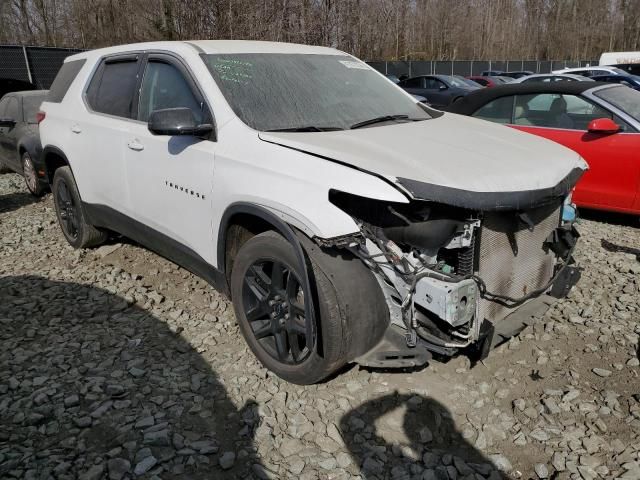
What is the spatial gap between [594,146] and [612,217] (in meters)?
0.96

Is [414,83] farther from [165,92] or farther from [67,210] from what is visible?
[165,92]

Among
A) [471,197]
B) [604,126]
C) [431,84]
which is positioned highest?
[471,197]

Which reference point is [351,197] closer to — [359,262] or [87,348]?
[359,262]

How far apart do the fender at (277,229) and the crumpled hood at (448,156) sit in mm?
387

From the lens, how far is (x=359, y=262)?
9.18 feet

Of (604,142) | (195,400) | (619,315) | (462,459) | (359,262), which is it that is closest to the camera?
(462,459)

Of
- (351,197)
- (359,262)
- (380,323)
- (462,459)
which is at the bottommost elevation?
(462,459)

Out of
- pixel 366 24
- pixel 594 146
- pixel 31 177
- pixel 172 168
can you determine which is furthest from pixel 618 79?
pixel 172 168

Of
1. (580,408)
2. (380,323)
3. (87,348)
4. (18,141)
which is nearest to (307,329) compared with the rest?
(380,323)

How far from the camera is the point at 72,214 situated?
5.27 meters

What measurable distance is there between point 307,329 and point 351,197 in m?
0.70

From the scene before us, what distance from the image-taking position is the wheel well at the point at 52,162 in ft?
17.1

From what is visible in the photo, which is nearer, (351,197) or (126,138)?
(351,197)

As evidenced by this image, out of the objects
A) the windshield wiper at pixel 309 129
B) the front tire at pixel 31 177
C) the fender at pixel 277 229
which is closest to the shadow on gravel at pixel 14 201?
the front tire at pixel 31 177
